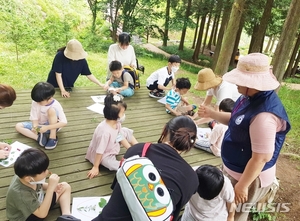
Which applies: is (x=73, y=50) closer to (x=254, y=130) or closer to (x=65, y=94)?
(x=65, y=94)

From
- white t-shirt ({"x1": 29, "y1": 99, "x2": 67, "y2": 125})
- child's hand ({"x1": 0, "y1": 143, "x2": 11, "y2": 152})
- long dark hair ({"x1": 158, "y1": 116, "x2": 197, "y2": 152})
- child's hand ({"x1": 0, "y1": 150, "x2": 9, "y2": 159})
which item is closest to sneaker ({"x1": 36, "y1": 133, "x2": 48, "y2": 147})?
white t-shirt ({"x1": 29, "y1": 99, "x2": 67, "y2": 125})

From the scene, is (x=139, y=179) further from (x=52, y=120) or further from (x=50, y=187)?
(x=52, y=120)

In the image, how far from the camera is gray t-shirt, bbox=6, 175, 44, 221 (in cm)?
175

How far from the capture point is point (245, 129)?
174cm

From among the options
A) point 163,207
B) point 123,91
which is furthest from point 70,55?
point 163,207

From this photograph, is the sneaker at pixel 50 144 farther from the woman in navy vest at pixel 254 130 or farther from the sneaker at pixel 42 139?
the woman in navy vest at pixel 254 130

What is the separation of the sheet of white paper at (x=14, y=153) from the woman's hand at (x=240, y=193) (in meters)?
2.19

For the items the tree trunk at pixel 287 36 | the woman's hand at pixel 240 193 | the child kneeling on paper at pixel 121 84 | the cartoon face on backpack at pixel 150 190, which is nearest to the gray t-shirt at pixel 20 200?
the cartoon face on backpack at pixel 150 190

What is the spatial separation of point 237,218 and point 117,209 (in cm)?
144

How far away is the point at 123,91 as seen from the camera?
4523 millimetres

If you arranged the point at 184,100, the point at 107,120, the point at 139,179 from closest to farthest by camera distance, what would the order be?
the point at 139,179 → the point at 107,120 → the point at 184,100

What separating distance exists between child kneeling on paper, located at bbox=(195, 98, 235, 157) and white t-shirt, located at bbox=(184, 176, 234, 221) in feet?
3.92

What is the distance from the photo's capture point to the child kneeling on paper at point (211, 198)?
1.79m

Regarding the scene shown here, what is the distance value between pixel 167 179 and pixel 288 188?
9.45 feet
